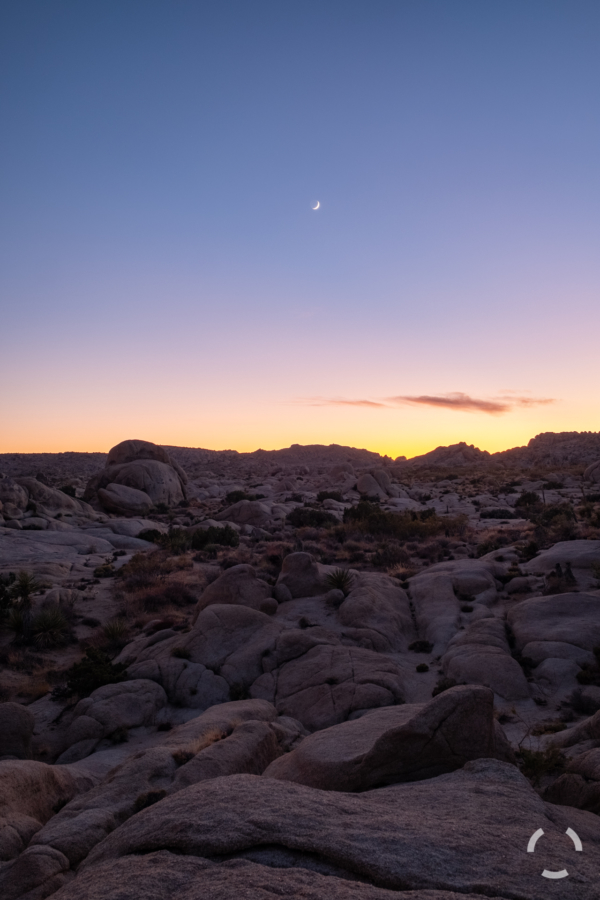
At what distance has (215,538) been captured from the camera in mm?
36406

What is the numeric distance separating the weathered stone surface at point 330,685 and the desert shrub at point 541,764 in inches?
194

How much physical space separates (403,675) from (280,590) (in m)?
7.25

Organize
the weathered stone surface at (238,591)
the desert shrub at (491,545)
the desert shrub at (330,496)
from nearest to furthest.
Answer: the weathered stone surface at (238,591) < the desert shrub at (491,545) < the desert shrub at (330,496)

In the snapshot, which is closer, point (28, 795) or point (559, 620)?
point (28, 795)

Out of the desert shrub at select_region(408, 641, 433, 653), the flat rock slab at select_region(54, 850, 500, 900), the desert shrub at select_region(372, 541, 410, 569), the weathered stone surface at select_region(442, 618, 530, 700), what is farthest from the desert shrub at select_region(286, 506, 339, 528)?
the flat rock slab at select_region(54, 850, 500, 900)

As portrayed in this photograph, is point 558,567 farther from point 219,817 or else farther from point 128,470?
point 128,470

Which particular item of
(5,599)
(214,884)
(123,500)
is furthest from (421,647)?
(123,500)

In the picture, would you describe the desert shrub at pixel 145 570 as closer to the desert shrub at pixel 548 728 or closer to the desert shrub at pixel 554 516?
the desert shrub at pixel 548 728

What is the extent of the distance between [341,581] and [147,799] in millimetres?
14139

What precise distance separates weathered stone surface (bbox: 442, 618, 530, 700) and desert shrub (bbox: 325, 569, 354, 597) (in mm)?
5195

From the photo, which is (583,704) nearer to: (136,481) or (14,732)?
(14,732)

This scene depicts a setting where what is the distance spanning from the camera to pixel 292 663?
681 inches

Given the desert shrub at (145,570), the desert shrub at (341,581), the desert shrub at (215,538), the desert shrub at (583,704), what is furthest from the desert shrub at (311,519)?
the desert shrub at (583,704)

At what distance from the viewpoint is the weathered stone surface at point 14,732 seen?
1310 centimetres
